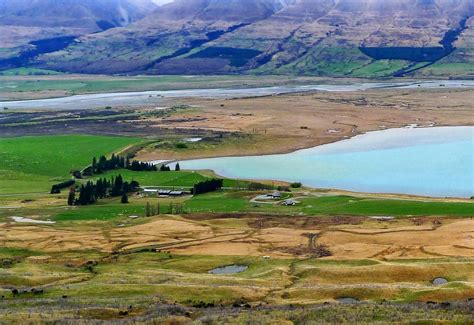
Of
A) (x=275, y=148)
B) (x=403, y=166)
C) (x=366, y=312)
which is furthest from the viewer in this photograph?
(x=275, y=148)

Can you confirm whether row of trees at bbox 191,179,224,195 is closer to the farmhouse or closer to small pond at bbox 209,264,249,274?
the farmhouse

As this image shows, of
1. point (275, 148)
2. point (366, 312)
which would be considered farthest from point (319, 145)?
point (366, 312)

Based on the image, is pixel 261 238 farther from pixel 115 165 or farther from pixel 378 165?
pixel 115 165

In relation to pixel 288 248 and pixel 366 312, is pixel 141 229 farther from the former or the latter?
pixel 366 312

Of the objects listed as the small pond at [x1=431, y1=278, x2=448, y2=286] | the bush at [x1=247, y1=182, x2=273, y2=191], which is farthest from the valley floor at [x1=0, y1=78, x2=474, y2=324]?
the bush at [x1=247, y1=182, x2=273, y2=191]

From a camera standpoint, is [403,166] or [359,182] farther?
[403,166]
